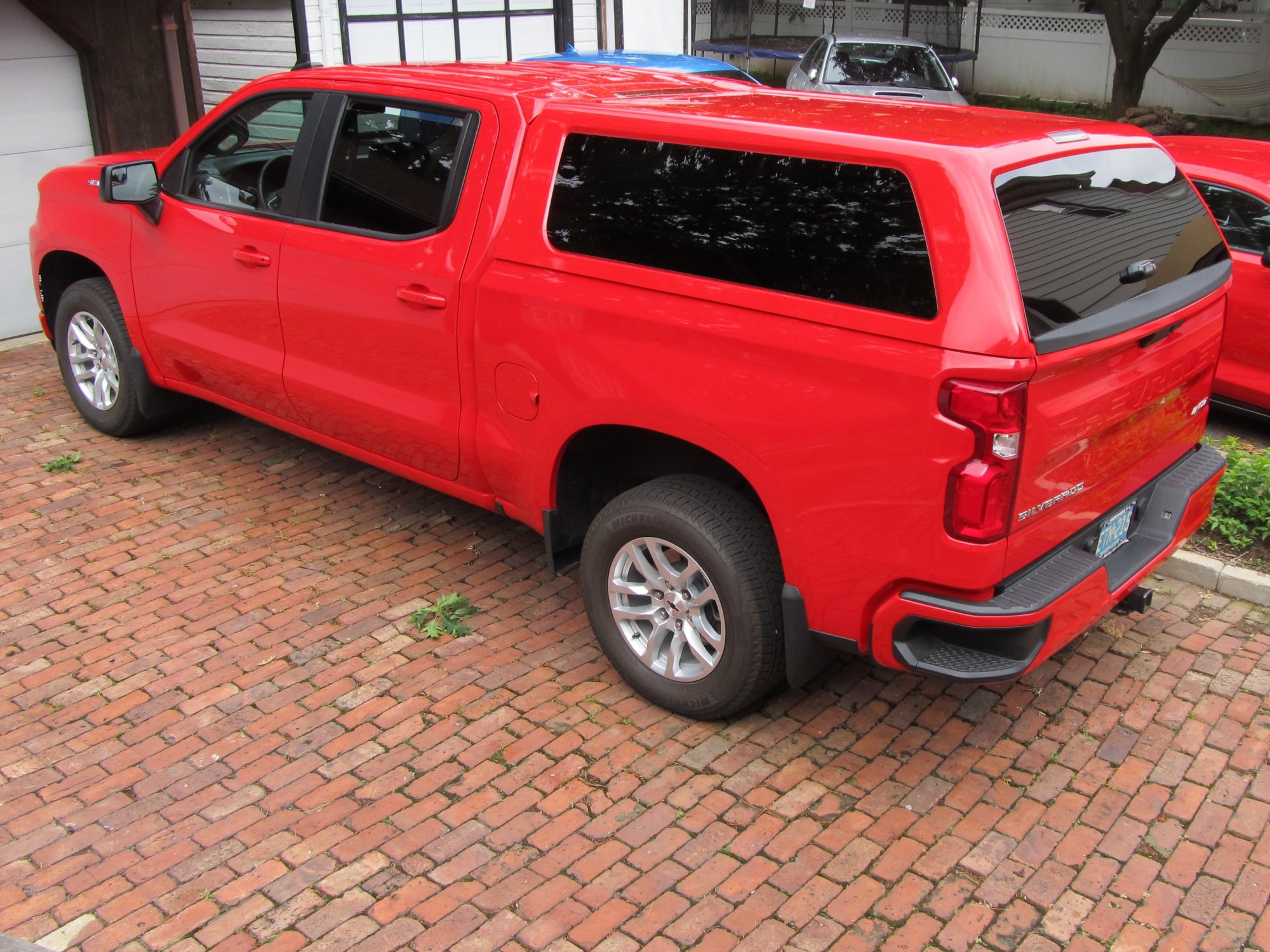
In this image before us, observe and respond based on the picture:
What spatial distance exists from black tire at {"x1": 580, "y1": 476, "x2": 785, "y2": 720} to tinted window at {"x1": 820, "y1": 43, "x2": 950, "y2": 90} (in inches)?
428

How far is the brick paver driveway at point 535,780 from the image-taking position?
322cm

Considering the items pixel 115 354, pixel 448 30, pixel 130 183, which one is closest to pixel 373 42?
pixel 448 30

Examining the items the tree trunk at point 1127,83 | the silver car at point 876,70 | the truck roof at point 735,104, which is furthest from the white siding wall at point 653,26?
the tree trunk at point 1127,83

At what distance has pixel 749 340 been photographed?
135 inches

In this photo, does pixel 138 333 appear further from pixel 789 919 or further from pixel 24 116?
pixel 789 919

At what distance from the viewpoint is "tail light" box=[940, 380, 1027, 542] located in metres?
3.02

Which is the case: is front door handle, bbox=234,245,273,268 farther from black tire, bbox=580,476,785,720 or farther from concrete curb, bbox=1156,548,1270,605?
concrete curb, bbox=1156,548,1270,605

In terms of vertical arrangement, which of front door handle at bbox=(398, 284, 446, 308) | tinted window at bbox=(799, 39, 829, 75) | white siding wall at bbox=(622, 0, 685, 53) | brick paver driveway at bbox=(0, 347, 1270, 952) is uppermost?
white siding wall at bbox=(622, 0, 685, 53)

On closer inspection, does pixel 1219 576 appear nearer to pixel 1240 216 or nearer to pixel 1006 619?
pixel 1006 619

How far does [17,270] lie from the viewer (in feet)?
27.0

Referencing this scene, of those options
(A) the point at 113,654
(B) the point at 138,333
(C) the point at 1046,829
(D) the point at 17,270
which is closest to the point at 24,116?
(D) the point at 17,270

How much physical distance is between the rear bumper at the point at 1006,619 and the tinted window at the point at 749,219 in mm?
831

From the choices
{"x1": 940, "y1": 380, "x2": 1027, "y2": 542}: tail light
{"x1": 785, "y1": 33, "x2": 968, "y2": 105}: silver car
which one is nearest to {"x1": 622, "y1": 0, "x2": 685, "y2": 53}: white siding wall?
{"x1": 785, "y1": 33, "x2": 968, "y2": 105}: silver car

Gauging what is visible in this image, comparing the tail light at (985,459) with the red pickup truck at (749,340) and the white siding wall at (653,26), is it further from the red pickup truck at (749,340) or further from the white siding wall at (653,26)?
the white siding wall at (653,26)
